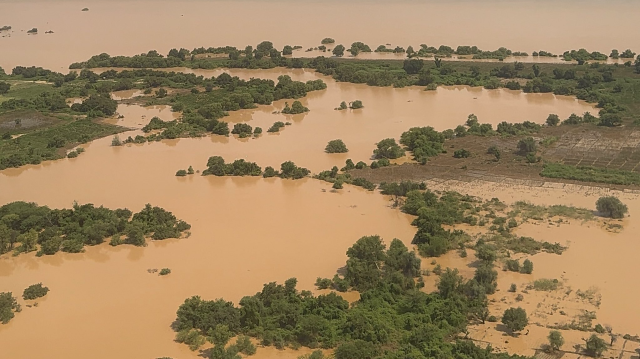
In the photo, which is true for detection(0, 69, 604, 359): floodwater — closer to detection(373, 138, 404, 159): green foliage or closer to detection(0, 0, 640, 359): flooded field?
detection(0, 0, 640, 359): flooded field

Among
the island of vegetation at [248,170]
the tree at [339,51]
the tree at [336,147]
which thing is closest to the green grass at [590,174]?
the tree at [336,147]

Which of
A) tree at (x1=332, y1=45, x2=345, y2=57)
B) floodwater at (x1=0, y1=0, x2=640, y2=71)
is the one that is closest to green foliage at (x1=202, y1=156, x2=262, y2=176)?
tree at (x1=332, y1=45, x2=345, y2=57)

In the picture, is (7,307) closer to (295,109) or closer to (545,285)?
(545,285)

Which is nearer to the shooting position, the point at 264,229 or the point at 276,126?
the point at 264,229

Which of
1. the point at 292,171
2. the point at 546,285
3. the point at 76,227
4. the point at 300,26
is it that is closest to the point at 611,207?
the point at 546,285

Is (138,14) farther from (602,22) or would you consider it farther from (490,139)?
(490,139)

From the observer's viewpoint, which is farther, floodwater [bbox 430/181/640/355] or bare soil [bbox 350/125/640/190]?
bare soil [bbox 350/125/640/190]

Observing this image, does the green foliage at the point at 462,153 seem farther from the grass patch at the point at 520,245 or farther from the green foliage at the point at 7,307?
the green foliage at the point at 7,307
